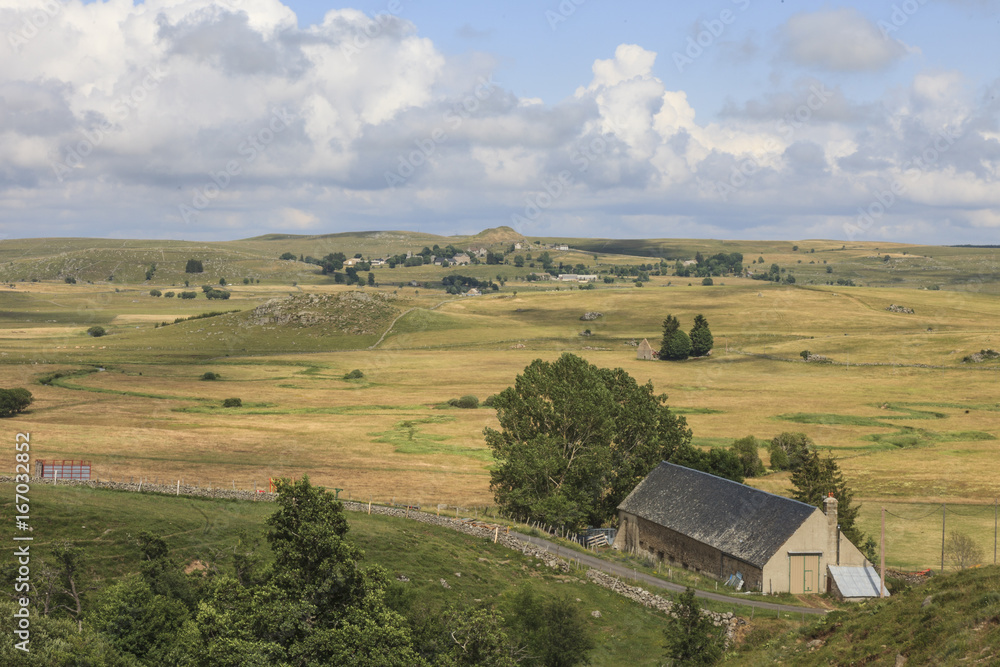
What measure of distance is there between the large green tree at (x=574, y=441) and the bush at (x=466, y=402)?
5137 centimetres

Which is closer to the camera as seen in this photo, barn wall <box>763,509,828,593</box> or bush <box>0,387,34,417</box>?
barn wall <box>763,509,828,593</box>

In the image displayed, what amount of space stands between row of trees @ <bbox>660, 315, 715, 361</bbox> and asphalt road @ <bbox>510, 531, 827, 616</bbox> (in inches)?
4812

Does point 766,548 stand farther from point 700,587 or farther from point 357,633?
point 357,633

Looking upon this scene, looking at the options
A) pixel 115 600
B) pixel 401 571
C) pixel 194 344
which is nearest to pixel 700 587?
pixel 401 571

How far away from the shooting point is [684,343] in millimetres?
171250

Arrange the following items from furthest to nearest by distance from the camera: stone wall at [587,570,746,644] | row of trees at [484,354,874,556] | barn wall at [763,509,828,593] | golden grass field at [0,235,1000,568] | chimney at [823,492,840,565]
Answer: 1. golden grass field at [0,235,1000,568]
2. row of trees at [484,354,874,556]
3. chimney at [823,492,840,565]
4. barn wall at [763,509,828,593]
5. stone wall at [587,570,746,644]

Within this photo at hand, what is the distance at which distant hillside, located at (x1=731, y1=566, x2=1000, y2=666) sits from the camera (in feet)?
74.4

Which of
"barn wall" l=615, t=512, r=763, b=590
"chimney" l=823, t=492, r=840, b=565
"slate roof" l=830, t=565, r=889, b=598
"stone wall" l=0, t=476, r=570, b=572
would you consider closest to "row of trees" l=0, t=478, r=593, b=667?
"stone wall" l=0, t=476, r=570, b=572

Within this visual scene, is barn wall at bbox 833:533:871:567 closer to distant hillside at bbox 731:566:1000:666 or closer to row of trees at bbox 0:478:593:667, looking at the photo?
distant hillside at bbox 731:566:1000:666

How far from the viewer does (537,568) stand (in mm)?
46906

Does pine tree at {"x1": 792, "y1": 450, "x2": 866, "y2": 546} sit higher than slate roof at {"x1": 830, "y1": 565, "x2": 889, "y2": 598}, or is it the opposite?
pine tree at {"x1": 792, "y1": 450, "x2": 866, "y2": 546}

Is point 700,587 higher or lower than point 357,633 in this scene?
lower

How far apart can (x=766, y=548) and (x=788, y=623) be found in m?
8.33

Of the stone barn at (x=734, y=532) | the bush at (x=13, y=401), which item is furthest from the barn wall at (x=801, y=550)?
the bush at (x=13, y=401)
